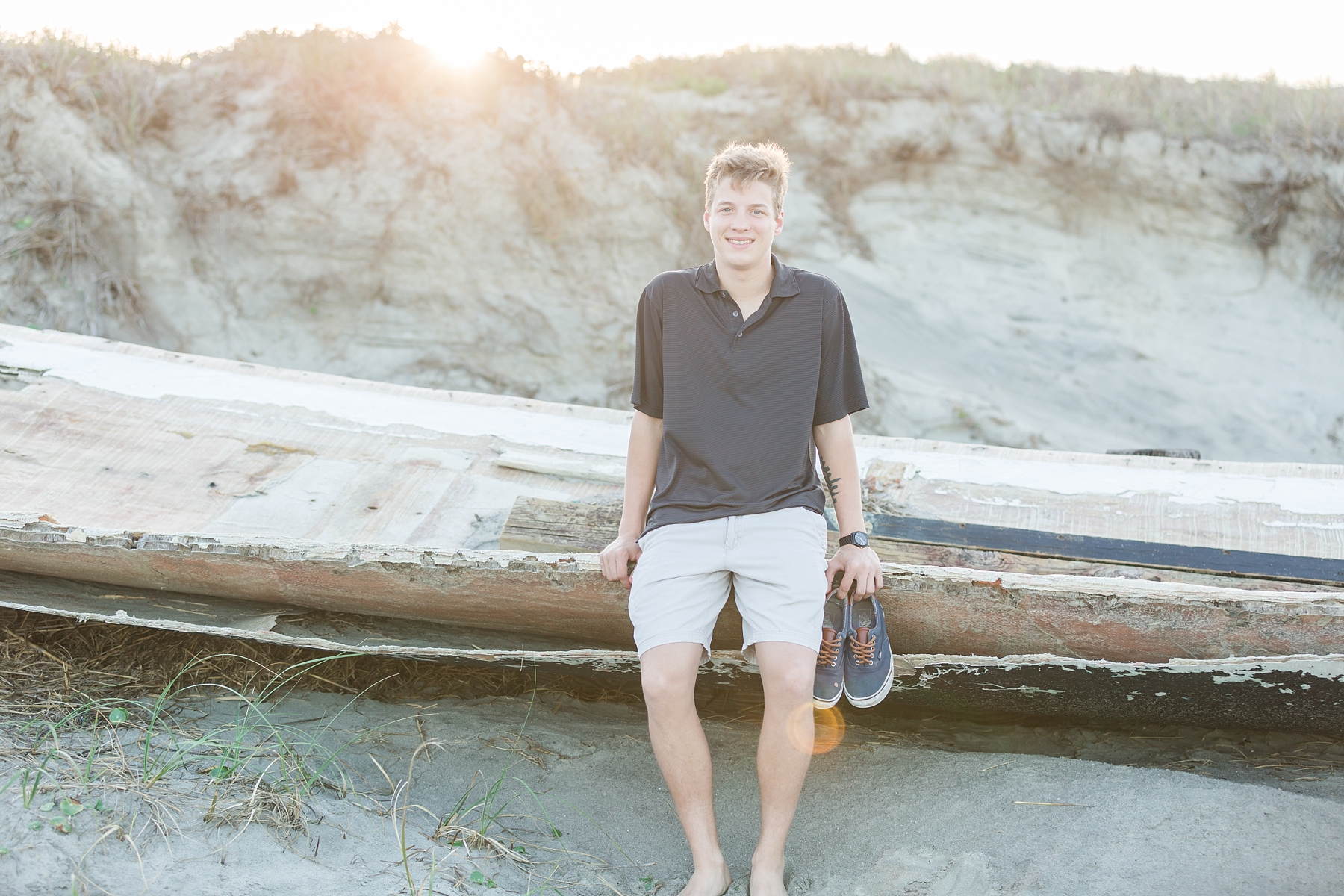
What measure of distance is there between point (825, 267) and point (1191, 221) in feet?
12.2

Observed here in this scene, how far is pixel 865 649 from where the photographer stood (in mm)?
2375

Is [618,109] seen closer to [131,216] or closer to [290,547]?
[131,216]

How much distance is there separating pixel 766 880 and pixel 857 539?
0.84 meters

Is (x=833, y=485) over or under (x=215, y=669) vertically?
over

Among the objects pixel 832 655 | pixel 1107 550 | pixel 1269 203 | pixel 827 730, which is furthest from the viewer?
pixel 1269 203

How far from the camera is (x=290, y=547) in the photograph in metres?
2.71

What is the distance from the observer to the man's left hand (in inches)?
92.7

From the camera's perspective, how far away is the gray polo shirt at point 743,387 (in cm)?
240

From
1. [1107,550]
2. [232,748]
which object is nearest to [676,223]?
[1107,550]

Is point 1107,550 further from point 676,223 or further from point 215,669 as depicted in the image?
point 676,223

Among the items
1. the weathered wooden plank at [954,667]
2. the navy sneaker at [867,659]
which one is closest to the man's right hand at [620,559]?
the weathered wooden plank at [954,667]

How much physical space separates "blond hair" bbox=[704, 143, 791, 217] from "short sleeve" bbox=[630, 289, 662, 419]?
1.05 feet

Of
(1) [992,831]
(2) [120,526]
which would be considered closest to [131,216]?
(2) [120,526]

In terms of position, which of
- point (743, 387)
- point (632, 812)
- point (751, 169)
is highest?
point (751, 169)
